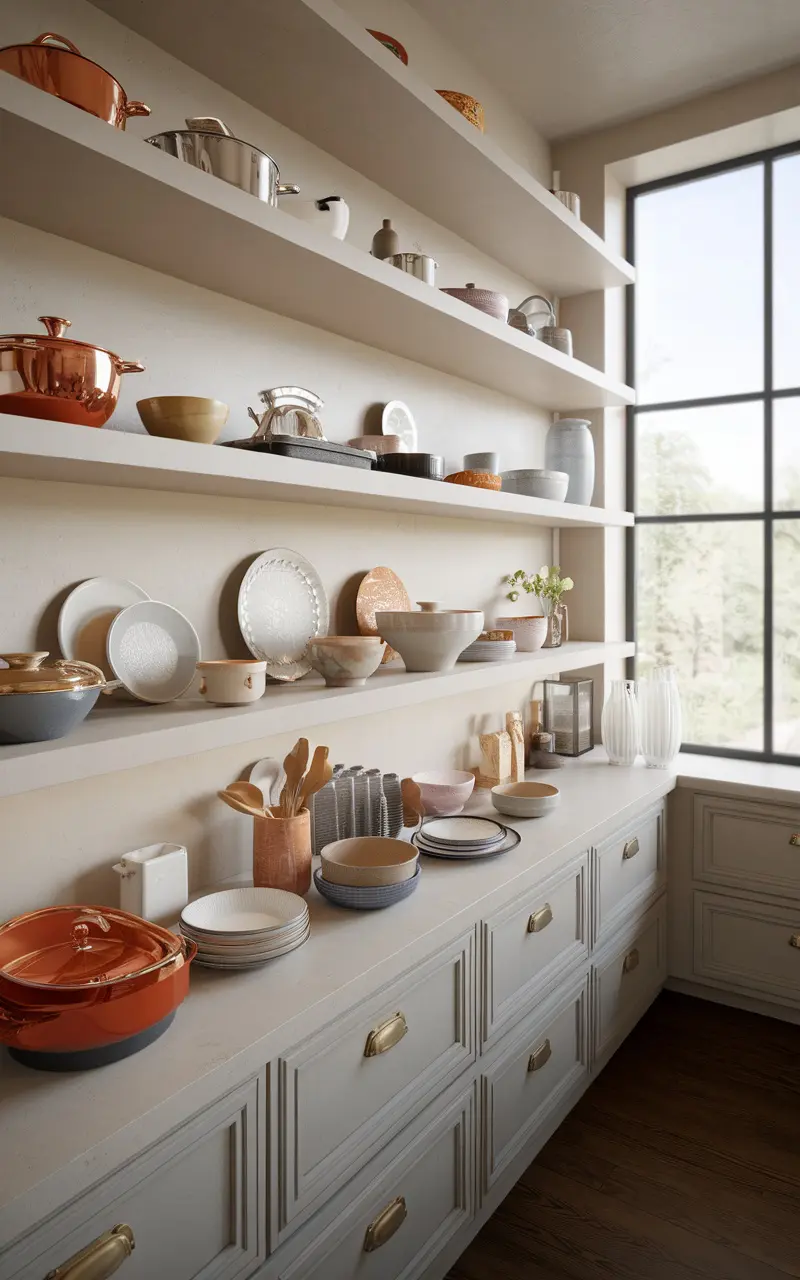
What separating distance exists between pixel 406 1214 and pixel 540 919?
25.3 inches

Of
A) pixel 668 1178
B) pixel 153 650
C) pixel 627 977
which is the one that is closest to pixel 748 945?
pixel 627 977

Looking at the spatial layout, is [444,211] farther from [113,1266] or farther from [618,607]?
[113,1266]

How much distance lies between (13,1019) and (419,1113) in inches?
31.1

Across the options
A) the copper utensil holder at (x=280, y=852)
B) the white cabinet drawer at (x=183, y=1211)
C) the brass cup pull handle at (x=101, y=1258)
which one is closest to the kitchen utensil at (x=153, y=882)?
the copper utensil holder at (x=280, y=852)

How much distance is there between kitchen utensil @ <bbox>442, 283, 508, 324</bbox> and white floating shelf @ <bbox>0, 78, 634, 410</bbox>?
0.23 feet

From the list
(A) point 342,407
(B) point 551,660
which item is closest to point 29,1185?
(A) point 342,407

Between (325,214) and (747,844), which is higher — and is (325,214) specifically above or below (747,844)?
above

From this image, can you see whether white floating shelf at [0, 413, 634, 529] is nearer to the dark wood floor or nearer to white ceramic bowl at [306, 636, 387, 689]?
white ceramic bowl at [306, 636, 387, 689]

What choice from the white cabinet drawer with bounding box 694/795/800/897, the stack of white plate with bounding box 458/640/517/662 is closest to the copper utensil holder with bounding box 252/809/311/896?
the stack of white plate with bounding box 458/640/517/662

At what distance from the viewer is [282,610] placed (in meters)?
1.85

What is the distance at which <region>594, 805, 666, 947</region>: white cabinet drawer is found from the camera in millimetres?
2213

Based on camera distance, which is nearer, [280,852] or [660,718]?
[280,852]

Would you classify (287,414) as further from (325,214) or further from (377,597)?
(377,597)

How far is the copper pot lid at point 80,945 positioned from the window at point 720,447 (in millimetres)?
2364
